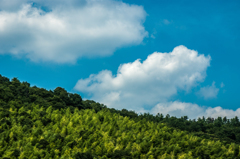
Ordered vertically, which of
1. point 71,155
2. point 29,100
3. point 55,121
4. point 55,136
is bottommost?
point 71,155

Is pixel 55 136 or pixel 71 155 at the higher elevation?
Result: pixel 55 136

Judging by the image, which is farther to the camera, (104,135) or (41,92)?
(41,92)

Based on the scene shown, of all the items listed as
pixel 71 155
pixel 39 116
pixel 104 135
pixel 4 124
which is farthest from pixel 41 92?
pixel 71 155

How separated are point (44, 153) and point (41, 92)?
33666mm

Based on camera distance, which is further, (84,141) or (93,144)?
(84,141)

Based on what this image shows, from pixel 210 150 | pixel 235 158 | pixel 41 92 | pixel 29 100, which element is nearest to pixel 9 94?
pixel 29 100

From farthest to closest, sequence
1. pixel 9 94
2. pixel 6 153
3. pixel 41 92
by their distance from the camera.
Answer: pixel 41 92 → pixel 9 94 → pixel 6 153

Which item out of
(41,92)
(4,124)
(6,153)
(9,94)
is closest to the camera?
(6,153)

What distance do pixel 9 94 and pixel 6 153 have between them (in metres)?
25.6

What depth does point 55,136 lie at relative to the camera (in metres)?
28.9

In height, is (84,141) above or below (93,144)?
above

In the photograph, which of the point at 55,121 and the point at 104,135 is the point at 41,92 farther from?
the point at 104,135

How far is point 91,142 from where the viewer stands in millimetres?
29797

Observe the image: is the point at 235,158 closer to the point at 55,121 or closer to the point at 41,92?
the point at 55,121
